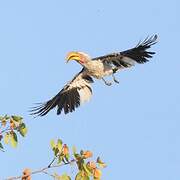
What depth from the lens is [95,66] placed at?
1190 centimetres

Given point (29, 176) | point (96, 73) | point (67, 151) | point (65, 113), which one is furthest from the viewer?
point (65, 113)

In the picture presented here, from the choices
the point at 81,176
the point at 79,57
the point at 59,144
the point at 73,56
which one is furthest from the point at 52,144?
the point at 73,56

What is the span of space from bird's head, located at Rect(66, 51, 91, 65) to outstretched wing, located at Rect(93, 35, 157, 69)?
0.72 feet

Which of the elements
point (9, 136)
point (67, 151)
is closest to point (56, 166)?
point (67, 151)

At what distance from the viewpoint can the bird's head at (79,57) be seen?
39.5ft

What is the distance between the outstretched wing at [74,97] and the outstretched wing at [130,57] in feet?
3.04

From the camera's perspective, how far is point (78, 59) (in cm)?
1205

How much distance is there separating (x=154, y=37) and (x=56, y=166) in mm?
7099

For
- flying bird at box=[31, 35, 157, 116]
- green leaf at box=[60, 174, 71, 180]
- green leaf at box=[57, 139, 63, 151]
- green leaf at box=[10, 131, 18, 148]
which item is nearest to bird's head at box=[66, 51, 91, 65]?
flying bird at box=[31, 35, 157, 116]

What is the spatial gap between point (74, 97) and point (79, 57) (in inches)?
60.9

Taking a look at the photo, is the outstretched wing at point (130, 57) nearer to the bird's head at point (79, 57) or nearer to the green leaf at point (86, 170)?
the bird's head at point (79, 57)

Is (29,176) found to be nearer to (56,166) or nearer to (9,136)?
(56,166)

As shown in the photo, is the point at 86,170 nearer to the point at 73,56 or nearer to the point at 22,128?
the point at 22,128

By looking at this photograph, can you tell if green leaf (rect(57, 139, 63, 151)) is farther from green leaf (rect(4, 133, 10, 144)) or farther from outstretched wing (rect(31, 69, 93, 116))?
outstretched wing (rect(31, 69, 93, 116))
